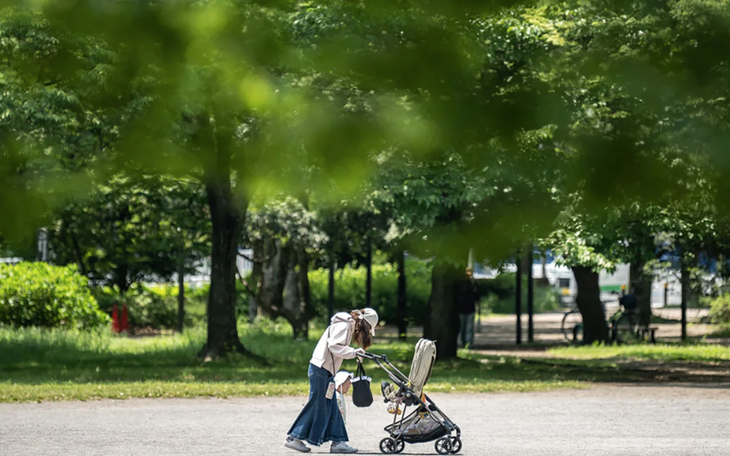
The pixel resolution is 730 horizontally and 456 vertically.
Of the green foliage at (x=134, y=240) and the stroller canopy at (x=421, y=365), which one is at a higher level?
the green foliage at (x=134, y=240)

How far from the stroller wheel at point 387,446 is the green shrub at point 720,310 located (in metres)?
18.9

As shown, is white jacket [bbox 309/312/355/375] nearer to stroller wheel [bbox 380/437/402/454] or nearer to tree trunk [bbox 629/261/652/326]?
stroller wheel [bbox 380/437/402/454]

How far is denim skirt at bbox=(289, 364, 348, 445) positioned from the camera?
9.38 m

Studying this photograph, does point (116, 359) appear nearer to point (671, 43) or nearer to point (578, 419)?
point (578, 419)

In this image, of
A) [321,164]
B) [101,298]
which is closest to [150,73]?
[321,164]

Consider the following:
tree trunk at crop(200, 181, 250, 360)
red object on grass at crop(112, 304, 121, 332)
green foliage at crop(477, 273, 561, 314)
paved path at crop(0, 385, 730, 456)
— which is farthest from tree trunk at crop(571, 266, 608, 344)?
red object on grass at crop(112, 304, 121, 332)

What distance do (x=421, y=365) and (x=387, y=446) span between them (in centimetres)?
73

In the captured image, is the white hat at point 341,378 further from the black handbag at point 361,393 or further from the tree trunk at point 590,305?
the tree trunk at point 590,305

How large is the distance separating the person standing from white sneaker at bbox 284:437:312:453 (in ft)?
41.0

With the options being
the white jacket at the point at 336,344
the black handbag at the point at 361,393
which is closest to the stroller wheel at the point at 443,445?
the black handbag at the point at 361,393

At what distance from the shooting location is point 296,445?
9453mm

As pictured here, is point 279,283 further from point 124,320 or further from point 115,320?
point 115,320

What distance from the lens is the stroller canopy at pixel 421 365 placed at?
366 inches

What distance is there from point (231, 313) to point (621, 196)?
1729cm
